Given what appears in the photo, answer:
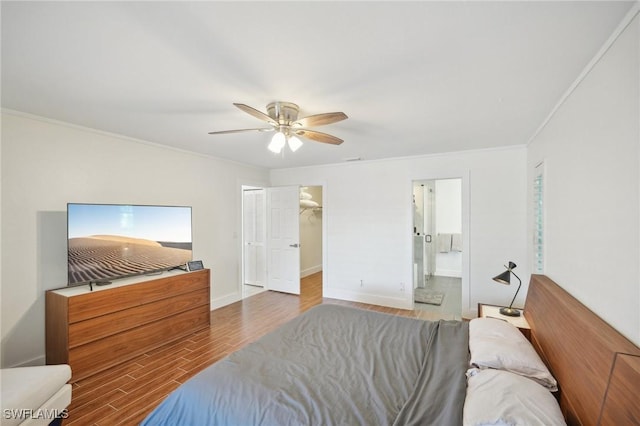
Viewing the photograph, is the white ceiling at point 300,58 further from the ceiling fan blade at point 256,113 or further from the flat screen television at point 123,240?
the flat screen television at point 123,240

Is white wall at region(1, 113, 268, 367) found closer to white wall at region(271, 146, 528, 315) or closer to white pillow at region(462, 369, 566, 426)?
white wall at region(271, 146, 528, 315)

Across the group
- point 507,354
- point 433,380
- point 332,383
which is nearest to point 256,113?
point 332,383

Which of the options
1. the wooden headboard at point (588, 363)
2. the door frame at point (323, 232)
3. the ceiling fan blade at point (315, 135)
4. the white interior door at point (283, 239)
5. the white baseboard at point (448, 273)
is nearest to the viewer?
the wooden headboard at point (588, 363)

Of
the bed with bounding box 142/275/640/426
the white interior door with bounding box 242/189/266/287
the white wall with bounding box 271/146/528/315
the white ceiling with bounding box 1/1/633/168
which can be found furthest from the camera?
the white interior door with bounding box 242/189/266/287

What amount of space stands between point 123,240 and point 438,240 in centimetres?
633

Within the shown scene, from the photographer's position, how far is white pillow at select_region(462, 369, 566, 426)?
3.36ft

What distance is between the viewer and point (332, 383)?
1.50 metres

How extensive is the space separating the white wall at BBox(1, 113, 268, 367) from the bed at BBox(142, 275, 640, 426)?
6.94ft

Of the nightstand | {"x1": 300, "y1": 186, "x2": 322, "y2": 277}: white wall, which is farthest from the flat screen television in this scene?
the nightstand

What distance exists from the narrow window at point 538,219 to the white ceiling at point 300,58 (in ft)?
1.98

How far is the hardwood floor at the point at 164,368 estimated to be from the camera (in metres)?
2.09

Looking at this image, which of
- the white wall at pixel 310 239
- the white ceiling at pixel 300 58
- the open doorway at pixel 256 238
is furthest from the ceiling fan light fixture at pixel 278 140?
the white wall at pixel 310 239

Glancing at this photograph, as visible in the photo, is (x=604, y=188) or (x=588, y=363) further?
(x=604, y=188)

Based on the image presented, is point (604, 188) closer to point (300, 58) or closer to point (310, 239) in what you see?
point (300, 58)
